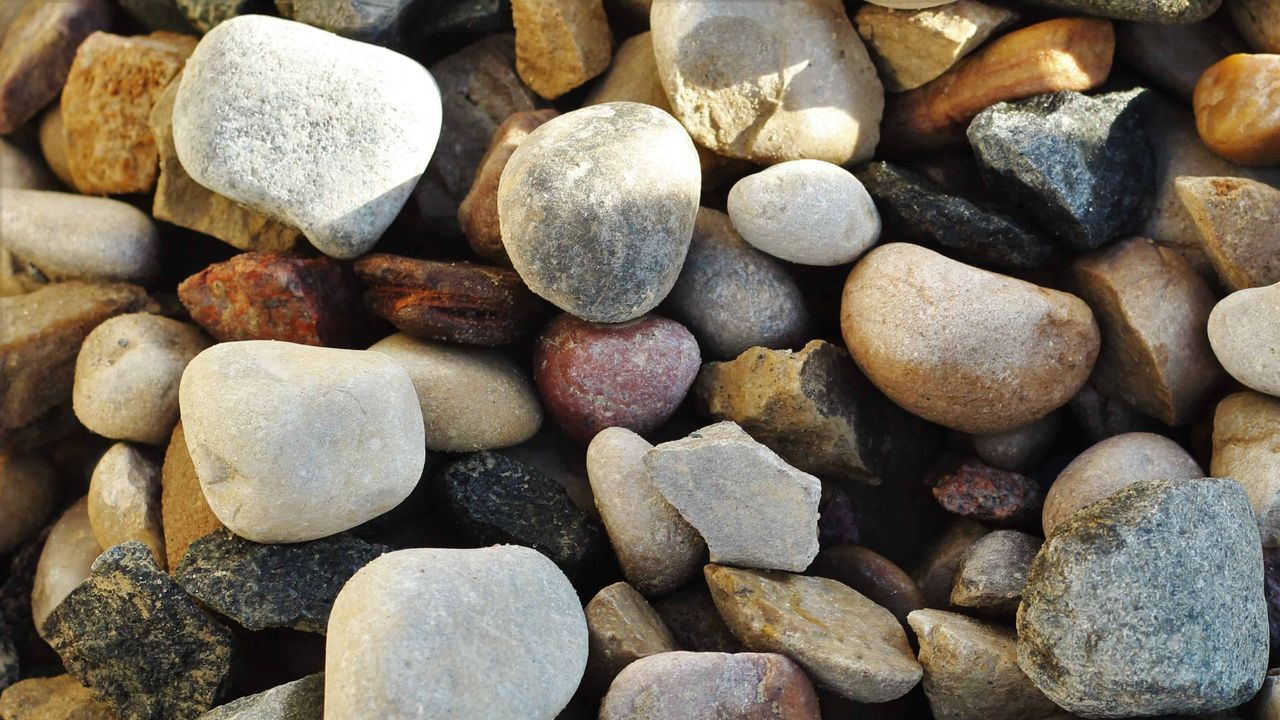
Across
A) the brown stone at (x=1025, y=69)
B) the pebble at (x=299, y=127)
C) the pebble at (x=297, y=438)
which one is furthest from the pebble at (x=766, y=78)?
the pebble at (x=297, y=438)

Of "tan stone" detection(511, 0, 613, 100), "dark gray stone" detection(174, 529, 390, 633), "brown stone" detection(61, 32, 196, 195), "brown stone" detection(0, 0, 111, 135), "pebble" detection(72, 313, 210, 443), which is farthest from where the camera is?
"brown stone" detection(0, 0, 111, 135)

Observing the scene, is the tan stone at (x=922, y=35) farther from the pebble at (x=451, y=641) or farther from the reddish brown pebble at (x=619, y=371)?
the pebble at (x=451, y=641)

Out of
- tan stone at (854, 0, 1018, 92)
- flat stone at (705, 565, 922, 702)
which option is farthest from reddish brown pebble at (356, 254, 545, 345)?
tan stone at (854, 0, 1018, 92)

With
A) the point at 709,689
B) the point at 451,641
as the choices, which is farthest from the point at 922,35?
the point at 451,641

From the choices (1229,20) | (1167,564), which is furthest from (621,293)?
(1229,20)

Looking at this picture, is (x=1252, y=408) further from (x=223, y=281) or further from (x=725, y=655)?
(x=223, y=281)

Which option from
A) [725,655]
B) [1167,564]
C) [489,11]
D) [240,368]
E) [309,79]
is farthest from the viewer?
[489,11]

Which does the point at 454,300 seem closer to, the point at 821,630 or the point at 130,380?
the point at 130,380

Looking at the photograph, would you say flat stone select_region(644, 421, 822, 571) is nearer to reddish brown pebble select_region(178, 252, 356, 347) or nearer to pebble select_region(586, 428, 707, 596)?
pebble select_region(586, 428, 707, 596)
